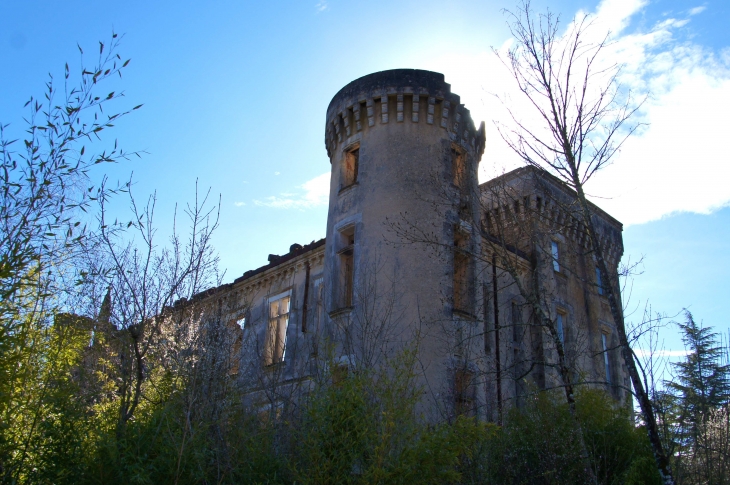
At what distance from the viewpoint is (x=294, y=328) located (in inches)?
717

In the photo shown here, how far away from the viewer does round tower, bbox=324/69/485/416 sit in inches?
527

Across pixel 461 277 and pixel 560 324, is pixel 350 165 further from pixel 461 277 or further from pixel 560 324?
pixel 560 324

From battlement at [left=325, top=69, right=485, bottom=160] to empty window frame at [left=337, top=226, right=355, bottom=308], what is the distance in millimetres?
2751

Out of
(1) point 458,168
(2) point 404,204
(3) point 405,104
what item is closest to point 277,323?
(2) point 404,204

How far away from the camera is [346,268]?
15.1 m

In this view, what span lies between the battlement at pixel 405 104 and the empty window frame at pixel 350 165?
340 mm

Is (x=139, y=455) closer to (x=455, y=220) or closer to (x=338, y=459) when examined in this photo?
(x=338, y=459)

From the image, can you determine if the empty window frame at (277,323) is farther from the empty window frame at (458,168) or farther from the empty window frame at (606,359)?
the empty window frame at (606,359)

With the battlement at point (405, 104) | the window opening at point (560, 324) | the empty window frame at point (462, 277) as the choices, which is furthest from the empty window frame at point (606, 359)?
the battlement at point (405, 104)

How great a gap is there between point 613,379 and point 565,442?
1260cm

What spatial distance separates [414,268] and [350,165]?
413 centimetres

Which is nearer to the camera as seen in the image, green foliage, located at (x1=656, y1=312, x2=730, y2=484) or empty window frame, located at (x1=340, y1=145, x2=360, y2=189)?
green foliage, located at (x1=656, y1=312, x2=730, y2=484)

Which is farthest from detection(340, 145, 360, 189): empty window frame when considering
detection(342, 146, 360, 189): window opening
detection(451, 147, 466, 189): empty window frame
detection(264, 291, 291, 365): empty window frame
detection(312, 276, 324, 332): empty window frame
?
detection(264, 291, 291, 365): empty window frame

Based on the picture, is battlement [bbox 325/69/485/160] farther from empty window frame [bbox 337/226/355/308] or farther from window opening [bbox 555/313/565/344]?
window opening [bbox 555/313/565/344]
